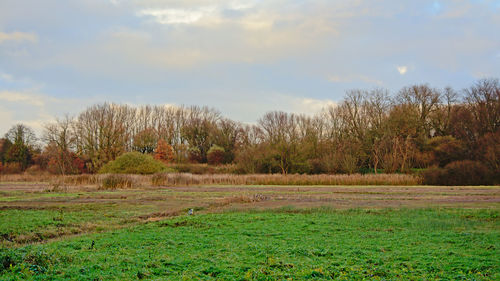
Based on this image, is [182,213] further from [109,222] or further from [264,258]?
[264,258]

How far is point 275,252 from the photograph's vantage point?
34.3 feet

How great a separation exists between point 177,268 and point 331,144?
190 ft

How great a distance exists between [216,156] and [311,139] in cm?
1710

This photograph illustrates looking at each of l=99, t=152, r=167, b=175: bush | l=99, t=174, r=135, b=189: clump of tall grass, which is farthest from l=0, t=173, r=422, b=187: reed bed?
l=99, t=152, r=167, b=175: bush

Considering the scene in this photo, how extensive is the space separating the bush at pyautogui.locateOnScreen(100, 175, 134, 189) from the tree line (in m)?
23.8

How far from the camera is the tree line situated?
58688mm

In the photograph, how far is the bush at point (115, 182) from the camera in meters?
38.5

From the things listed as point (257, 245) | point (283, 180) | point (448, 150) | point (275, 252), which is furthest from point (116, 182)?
point (448, 150)

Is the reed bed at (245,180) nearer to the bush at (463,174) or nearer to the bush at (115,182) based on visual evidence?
the bush at (115,182)

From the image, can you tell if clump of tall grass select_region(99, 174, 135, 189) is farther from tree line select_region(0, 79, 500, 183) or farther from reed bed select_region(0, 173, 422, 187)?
tree line select_region(0, 79, 500, 183)

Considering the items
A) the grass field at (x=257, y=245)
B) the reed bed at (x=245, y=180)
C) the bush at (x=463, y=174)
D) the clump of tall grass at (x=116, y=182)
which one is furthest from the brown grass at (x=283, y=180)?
the grass field at (x=257, y=245)

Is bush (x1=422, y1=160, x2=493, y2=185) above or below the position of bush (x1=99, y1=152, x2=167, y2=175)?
below

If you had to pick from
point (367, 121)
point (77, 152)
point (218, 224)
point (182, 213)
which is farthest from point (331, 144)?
point (218, 224)

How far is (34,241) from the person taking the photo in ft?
43.3
